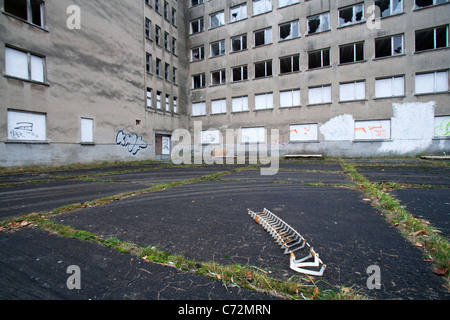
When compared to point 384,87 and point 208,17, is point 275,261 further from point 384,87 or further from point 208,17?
point 208,17

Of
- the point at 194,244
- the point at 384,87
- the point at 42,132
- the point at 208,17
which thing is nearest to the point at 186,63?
the point at 208,17

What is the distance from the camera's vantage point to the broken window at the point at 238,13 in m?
20.7

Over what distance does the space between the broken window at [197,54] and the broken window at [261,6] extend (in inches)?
243

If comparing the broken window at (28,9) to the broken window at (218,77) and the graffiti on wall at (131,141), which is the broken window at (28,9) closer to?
the graffiti on wall at (131,141)

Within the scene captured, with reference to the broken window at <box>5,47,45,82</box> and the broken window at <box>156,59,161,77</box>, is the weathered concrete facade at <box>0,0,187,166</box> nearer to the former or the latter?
the broken window at <box>5,47,45,82</box>

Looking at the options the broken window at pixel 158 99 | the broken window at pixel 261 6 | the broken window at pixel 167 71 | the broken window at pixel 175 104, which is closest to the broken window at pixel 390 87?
the broken window at pixel 261 6

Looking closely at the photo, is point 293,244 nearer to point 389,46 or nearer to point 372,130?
point 372,130

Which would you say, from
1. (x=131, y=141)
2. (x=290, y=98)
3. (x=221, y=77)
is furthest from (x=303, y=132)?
(x=131, y=141)

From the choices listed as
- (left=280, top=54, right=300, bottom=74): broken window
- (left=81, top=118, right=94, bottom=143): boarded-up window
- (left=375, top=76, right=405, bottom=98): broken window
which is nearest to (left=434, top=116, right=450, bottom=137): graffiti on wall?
(left=375, top=76, right=405, bottom=98): broken window

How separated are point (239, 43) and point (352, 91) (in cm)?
1127

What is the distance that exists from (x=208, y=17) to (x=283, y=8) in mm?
7699

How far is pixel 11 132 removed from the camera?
10555 mm

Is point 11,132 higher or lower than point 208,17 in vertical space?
lower
